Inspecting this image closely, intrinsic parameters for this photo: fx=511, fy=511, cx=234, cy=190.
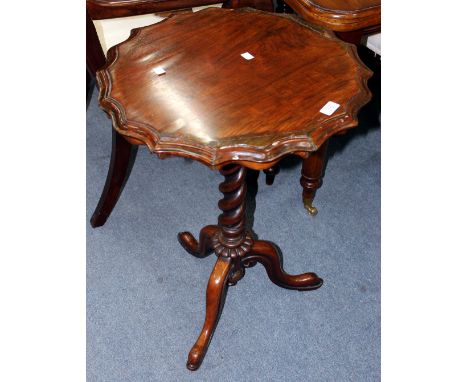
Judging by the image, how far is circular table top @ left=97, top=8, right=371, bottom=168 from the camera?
3.29 feet

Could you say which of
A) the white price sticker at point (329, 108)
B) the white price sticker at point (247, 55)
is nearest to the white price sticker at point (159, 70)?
the white price sticker at point (247, 55)

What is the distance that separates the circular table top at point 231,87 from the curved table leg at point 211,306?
1.67 ft

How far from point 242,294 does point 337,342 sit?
32cm

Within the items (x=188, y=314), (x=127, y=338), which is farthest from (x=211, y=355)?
(x=127, y=338)

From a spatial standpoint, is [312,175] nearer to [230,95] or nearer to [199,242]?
[199,242]

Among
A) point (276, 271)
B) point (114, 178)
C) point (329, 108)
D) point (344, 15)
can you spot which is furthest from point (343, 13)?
point (114, 178)

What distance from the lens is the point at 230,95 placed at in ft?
3.64

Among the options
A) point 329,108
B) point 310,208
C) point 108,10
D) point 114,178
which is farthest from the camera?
point 310,208

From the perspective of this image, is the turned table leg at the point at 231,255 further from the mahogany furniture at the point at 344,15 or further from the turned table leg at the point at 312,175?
the mahogany furniture at the point at 344,15

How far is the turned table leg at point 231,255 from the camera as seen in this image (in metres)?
1.31

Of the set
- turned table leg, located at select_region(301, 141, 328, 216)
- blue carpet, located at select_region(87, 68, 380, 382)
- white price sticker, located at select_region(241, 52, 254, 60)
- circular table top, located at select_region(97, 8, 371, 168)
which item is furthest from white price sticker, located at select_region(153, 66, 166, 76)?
blue carpet, located at select_region(87, 68, 380, 382)

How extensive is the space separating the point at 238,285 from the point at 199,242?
19cm

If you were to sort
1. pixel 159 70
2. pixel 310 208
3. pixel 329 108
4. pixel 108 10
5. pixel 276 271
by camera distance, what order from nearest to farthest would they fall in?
1. pixel 329 108
2. pixel 159 70
3. pixel 108 10
4. pixel 276 271
5. pixel 310 208

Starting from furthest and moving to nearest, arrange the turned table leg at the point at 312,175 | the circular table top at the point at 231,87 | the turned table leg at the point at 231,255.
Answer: the turned table leg at the point at 312,175, the turned table leg at the point at 231,255, the circular table top at the point at 231,87
